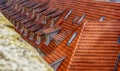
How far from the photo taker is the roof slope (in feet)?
62.7

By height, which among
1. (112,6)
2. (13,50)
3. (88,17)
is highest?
(13,50)

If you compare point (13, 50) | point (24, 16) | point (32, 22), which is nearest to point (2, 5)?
point (24, 16)

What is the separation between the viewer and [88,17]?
27312 millimetres

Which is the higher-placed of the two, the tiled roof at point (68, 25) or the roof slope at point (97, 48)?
A: the roof slope at point (97, 48)

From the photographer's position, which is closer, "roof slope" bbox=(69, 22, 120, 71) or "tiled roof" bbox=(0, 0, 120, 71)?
"roof slope" bbox=(69, 22, 120, 71)

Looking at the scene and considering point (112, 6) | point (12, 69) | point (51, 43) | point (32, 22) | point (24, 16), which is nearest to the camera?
point (12, 69)

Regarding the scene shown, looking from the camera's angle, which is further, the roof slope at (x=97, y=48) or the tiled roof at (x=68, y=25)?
the tiled roof at (x=68, y=25)

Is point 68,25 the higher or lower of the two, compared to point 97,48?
lower

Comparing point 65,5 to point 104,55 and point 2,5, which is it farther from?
point 2,5

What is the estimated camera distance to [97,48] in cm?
2008

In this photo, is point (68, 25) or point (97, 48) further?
point (68, 25)

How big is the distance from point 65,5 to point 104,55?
49.9 feet

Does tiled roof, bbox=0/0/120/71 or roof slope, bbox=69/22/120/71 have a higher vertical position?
roof slope, bbox=69/22/120/71

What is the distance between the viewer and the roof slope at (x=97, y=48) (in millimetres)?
19098
